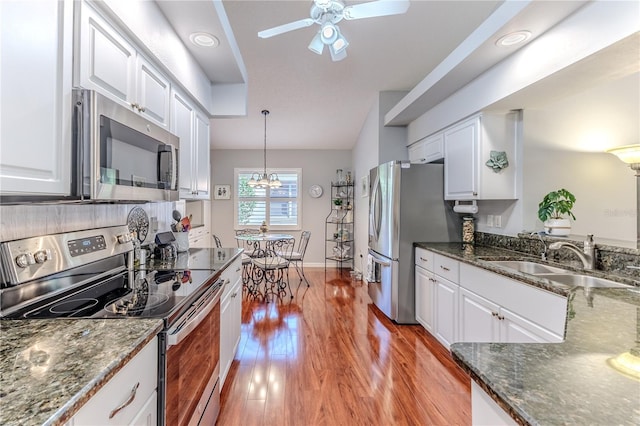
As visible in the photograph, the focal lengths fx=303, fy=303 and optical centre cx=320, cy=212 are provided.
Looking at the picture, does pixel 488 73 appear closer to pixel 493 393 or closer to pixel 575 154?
pixel 575 154

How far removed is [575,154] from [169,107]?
3.21 meters

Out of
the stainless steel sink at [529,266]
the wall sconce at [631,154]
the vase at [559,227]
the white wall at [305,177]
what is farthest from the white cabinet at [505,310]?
the white wall at [305,177]

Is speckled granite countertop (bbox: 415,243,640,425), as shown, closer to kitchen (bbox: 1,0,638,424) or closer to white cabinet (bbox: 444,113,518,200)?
kitchen (bbox: 1,0,638,424)

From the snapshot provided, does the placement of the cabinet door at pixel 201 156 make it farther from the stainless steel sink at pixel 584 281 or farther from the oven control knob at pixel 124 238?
the stainless steel sink at pixel 584 281

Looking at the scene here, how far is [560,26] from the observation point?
181 centimetres

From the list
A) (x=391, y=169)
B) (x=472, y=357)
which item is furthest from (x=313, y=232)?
(x=472, y=357)

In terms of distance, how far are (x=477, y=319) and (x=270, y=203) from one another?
475 centimetres

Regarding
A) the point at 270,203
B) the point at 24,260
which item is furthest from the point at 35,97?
the point at 270,203

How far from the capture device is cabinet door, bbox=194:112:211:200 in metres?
2.56

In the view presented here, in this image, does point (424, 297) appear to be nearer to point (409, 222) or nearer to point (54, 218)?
point (409, 222)

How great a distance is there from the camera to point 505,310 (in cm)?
187

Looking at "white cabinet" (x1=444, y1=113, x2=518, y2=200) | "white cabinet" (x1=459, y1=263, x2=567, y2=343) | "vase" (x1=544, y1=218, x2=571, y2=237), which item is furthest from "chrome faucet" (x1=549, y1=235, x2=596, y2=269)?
"white cabinet" (x1=444, y1=113, x2=518, y2=200)

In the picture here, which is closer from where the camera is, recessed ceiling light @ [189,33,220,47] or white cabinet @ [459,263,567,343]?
white cabinet @ [459,263,567,343]

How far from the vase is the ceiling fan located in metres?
1.86
